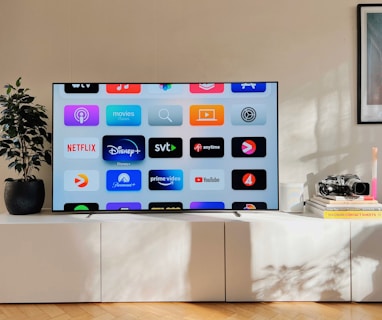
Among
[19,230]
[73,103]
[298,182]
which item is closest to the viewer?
[19,230]

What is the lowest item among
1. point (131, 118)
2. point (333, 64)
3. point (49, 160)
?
point (49, 160)

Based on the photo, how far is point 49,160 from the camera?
200cm

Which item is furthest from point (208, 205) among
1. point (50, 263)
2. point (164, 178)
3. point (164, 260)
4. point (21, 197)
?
point (21, 197)

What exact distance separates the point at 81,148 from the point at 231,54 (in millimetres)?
1195

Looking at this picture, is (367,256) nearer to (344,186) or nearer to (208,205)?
(344,186)

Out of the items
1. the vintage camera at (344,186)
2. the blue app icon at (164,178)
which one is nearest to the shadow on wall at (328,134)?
the vintage camera at (344,186)

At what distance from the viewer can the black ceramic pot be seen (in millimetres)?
1911

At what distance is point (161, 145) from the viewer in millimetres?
1939

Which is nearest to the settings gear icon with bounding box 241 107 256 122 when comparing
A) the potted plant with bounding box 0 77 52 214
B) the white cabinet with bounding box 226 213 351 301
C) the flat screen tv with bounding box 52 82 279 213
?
the flat screen tv with bounding box 52 82 279 213

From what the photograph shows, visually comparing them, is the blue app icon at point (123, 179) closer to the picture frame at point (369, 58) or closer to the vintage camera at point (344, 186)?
the vintage camera at point (344, 186)

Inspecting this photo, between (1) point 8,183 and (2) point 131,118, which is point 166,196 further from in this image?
(1) point 8,183

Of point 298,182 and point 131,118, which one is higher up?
point 131,118

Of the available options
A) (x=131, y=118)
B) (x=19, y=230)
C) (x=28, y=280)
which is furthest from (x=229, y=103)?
(x=28, y=280)

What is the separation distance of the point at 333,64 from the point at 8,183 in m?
2.30
